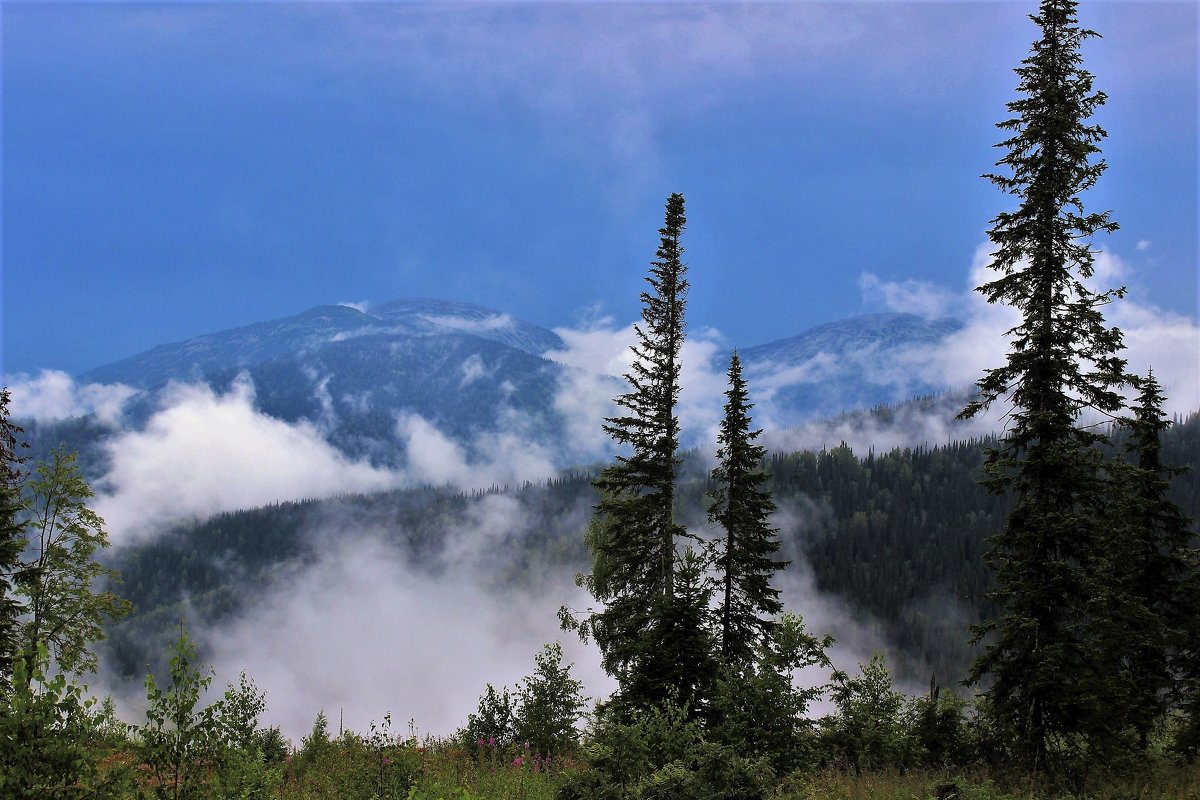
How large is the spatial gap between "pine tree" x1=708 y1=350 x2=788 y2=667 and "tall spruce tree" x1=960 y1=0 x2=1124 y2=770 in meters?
7.82

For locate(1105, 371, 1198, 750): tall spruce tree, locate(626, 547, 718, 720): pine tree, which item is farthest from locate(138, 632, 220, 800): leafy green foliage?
locate(1105, 371, 1198, 750): tall spruce tree

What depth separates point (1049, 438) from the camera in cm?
1445

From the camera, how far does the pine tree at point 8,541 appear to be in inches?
860

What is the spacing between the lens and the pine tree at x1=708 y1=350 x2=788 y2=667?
2234cm

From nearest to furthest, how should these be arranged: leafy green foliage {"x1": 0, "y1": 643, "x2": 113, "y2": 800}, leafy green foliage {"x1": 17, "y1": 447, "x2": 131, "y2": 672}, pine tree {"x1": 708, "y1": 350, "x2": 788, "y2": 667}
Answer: leafy green foliage {"x1": 0, "y1": 643, "x2": 113, "y2": 800} → pine tree {"x1": 708, "y1": 350, "x2": 788, "y2": 667} → leafy green foliage {"x1": 17, "y1": 447, "x2": 131, "y2": 672}

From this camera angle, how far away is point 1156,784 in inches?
489

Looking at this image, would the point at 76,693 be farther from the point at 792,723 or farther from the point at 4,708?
the point at 792,723

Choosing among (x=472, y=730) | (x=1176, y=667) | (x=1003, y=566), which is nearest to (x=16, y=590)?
(x=472, y=730)

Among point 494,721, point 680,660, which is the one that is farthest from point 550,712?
point 680,660

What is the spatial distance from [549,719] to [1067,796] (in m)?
11.0

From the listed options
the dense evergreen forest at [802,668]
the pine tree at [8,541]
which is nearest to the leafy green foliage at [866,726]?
the dense evergreen forest at [802,668]

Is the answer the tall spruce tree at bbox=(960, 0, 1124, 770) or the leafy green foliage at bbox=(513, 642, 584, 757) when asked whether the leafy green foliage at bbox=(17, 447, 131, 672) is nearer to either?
the leafy green foliage at bbox=(513, 642, 584, 757)

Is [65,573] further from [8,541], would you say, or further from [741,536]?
[741,536]

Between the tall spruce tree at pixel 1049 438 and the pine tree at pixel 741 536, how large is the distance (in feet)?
25.6
